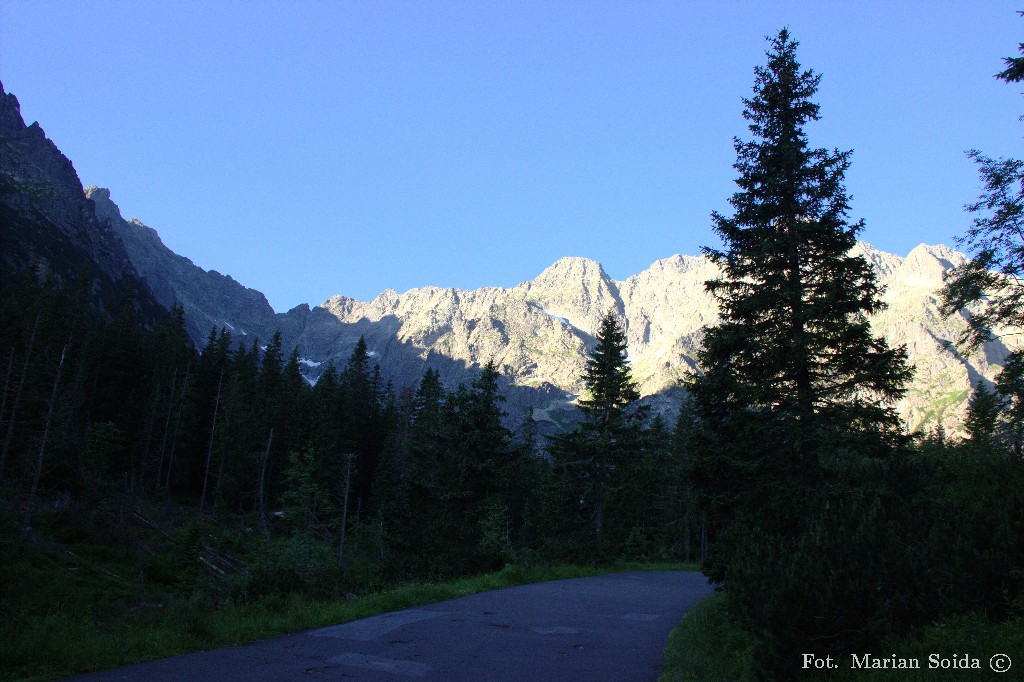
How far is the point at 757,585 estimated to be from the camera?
7145 millimetres

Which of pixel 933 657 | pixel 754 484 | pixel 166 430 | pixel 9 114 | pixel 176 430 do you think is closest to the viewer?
pixel 933 657

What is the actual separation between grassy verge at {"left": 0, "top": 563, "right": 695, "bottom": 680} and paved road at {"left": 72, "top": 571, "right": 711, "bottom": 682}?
0.37 m

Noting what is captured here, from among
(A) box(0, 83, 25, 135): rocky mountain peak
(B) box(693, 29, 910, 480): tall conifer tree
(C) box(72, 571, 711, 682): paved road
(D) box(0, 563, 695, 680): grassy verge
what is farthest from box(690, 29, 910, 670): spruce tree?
(A) box(0, 83, 25, 135): rocky mountain peak

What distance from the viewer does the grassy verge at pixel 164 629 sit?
7.22 metres

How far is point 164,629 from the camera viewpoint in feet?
29.4

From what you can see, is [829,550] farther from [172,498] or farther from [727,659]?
[172,498]

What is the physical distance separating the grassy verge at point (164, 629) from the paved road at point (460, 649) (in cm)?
37

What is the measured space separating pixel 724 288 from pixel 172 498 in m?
64.2

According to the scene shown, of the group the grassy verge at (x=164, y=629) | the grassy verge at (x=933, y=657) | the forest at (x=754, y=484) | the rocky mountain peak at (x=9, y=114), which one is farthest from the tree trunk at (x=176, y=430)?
the rocky mountain peak at (x=9, y=114)

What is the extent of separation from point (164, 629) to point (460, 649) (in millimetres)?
4629

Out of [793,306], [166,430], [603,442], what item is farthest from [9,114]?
[793,306]

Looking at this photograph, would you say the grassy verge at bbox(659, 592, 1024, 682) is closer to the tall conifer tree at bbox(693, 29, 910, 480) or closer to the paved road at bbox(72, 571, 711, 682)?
the paved road at bbox(72, 571, 711, 682)

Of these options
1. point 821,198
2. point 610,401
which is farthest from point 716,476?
point 610,401

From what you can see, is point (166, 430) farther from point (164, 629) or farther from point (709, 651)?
point (709, 651)
